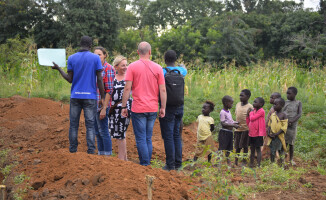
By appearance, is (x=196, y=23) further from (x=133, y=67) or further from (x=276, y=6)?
(x=133, y=67)

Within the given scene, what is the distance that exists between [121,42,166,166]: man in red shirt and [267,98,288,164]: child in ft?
7.81

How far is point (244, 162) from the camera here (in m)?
6.75

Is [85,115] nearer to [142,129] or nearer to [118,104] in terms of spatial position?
[118,104]

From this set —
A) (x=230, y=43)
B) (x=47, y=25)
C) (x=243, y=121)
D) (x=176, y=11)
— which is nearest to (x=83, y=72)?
(x=243, y=121)

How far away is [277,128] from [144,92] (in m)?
2.76

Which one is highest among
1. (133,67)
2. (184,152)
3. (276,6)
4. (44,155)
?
(276,6)

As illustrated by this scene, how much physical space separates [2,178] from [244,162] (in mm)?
4236

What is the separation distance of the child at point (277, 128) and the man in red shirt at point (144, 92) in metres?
2.38

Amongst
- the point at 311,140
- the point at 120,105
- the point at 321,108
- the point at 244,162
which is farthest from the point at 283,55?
the point at 120,105

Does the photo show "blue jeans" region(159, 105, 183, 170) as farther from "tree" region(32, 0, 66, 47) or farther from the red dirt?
"tree" region(32, 0, 66, 47)

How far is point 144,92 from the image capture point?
5.05 metres

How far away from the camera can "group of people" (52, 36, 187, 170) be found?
16.6 ft

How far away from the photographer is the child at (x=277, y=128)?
6352mm

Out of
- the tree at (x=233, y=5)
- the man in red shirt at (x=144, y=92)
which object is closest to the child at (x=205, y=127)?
the man in red shirt at (x=144, y=92)
